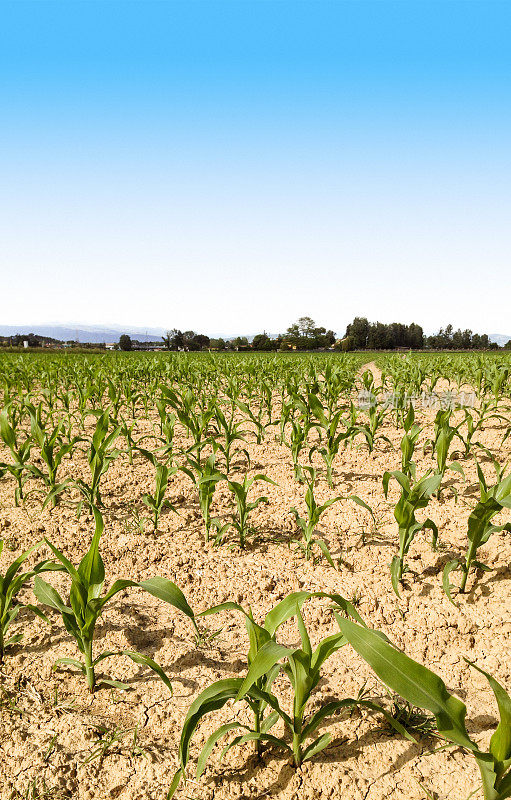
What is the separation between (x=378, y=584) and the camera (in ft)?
7.93

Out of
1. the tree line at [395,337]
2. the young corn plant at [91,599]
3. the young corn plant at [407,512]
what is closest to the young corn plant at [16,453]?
the young corn plant at [91,599]

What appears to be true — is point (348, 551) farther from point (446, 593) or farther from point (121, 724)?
point (121, 724)

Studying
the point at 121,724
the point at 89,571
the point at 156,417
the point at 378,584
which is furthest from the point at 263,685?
the point at 156,417

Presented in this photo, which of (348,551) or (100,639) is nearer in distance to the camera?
(100,639)

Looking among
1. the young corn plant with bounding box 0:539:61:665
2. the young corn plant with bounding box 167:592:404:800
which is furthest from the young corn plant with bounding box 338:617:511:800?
the young corn plant with bounding box 0:539:61:665

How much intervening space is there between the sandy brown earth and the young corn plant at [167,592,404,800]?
0.33 feet

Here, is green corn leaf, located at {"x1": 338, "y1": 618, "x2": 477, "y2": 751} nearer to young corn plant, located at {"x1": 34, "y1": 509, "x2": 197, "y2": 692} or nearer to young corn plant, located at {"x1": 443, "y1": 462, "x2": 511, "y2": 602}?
young corn plant, located at {"x1": 34, "y1": 509, "x2": 197, "y2": 692}

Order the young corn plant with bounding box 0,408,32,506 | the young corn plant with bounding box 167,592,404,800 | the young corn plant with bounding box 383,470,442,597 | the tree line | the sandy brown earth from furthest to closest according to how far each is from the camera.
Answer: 1. the tree line
2. the young corn plant with bounding box 0,408,32,506
3. the young corn plant with bounding box 383,470,442,597
4. the sandy brown earth
5. the young corn plant with bounding box 167,592,404,800

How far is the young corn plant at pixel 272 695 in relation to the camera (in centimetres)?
122

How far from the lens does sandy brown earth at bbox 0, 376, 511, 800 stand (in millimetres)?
1409

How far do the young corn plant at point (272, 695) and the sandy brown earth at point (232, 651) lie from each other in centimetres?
10

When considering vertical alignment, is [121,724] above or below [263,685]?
below

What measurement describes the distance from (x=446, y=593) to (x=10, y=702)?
1.98m

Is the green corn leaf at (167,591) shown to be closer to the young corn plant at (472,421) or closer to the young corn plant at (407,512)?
the young corn plant at (407,512)
